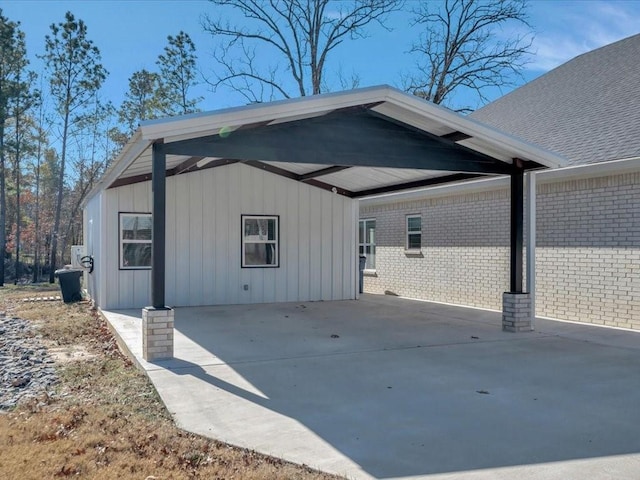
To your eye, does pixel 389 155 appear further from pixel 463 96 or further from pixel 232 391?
pixel 463 96

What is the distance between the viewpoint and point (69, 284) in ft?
46.0

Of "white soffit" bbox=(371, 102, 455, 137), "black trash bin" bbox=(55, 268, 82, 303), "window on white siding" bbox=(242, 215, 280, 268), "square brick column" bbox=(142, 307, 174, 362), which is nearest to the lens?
"square brick column" bbox=(142, 307, 174, 362)

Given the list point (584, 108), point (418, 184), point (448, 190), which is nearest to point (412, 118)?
point (418, 184)

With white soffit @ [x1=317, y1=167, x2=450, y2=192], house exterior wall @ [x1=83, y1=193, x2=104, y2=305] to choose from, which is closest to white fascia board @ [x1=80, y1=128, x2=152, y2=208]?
house exterior wall @ [x1=83, y1=193, x2=104, y2=305]

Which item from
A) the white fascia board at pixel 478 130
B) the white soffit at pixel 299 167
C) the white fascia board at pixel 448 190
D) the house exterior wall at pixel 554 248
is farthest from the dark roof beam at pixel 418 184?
the white soffit at pixel 299 167

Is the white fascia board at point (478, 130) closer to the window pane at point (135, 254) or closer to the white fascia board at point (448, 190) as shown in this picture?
the white fascia board at point (448, 190)

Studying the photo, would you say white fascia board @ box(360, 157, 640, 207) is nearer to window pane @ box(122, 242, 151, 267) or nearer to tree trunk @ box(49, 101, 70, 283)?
window pane @ box(122, 242, 151, 267)

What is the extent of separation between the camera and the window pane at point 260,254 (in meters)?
12.9

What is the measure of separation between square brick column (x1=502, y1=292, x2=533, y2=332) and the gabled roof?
8.62 feet

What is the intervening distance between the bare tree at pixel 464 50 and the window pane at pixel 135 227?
16107mm

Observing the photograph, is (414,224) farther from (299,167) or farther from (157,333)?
(157,333)

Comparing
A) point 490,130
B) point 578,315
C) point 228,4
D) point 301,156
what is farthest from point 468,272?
point 228,4

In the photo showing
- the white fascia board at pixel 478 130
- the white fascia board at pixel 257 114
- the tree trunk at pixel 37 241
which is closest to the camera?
the white fascia board at pixel 257 114

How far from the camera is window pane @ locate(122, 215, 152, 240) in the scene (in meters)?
11.8
